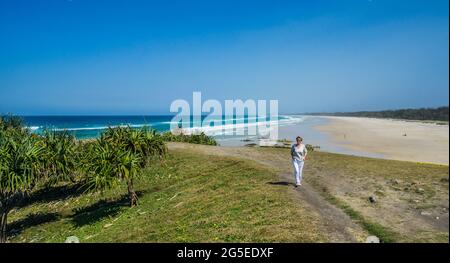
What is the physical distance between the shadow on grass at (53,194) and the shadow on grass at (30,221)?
10.8ft

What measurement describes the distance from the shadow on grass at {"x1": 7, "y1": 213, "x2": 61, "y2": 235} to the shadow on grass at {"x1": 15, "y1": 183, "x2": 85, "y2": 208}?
3297 millimetres

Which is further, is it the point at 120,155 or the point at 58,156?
the point at 58,156

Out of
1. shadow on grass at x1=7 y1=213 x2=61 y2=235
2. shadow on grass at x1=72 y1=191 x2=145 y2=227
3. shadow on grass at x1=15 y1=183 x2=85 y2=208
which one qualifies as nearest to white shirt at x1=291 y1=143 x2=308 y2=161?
shadow on grass at x1=72 y1=191 x2=145 y2=227

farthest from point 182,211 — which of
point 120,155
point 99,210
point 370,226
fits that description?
point 370,226

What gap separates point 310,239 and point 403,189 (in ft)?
30.7

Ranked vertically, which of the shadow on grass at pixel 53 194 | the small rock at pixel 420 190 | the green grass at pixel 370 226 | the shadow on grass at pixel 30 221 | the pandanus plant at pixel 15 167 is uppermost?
the pandanus plant at pixel 15 167

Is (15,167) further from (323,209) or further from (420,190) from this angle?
(420,190)

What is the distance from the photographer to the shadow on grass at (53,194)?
28094 millimetres

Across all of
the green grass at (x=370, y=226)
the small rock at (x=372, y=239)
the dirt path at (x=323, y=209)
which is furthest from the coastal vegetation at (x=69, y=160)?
the small rock at (x=372, y=239)

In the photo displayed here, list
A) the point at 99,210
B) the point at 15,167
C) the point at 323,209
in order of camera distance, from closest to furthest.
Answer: the point at 323,209 → the point at 15,167 → the point at 99,210

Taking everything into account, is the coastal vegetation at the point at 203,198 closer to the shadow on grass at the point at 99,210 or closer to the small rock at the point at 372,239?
the shadow on grass at the point at 99,210

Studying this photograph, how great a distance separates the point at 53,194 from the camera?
2942 cm

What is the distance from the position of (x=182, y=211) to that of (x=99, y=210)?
7.82 m

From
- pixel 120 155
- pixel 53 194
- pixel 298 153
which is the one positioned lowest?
pixel 53 194
